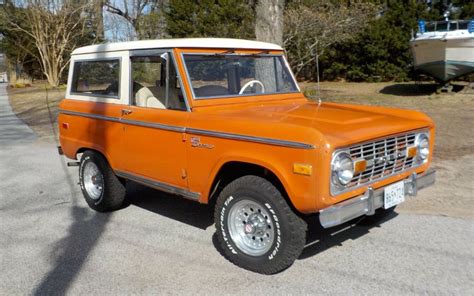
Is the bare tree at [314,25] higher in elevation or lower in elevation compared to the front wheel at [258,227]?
higher

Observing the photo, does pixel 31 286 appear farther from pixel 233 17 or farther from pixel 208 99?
pixel 233 17

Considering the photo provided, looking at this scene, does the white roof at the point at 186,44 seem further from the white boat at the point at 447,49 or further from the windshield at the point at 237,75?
the white boat at the point at 447,49

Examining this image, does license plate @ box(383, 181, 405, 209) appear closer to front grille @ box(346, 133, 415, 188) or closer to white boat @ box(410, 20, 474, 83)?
front grille @ box(346, 133, 415, 188)

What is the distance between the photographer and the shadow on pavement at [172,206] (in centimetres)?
534

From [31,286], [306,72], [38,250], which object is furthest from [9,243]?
[306,72]

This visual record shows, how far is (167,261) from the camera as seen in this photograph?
424 centimetres

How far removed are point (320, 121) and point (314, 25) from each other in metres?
12.7

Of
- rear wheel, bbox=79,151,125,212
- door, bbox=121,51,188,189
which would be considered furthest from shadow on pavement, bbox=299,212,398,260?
rear wheel, bbox=79,151,125,212

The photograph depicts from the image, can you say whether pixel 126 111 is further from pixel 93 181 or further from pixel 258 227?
pixel 258 227

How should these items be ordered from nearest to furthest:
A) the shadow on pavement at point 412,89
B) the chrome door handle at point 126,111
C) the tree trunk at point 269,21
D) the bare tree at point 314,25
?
the chrome door handle at point 126,111, the tree trunk at point 269,21, the bare tree at point 314,25, the shadow on pavement at point 412,89

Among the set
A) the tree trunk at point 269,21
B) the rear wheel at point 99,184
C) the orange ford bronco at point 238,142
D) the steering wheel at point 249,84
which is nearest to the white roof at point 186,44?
the orange ford bronco at point 238,142

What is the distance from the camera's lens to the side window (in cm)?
460

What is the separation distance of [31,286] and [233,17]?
768 inches

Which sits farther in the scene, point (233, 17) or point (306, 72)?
point (306, 72)
